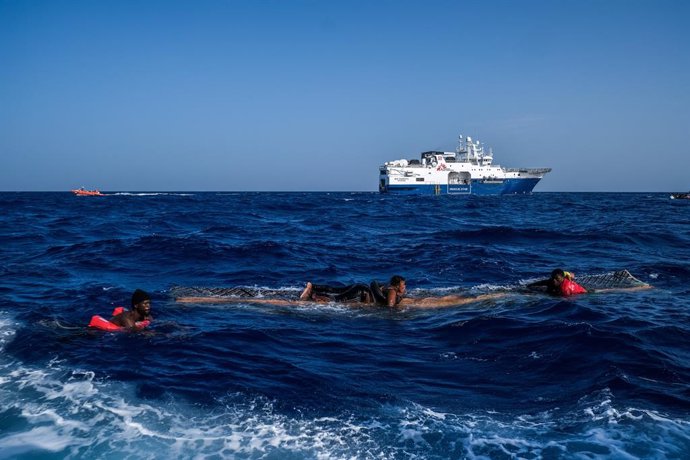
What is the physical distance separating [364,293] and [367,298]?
0.44 feet

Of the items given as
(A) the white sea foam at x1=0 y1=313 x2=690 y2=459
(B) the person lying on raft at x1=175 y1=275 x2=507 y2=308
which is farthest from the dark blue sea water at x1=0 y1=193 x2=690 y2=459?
(B) the person lying on raft at x1=175 y1=275 x2=507 y2=308

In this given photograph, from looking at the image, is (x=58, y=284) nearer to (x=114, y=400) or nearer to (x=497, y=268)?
(x=114, y=400)

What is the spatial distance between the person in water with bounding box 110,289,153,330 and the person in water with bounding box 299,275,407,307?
371cm

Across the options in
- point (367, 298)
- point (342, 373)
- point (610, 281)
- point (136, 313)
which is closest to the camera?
point (342, 373)

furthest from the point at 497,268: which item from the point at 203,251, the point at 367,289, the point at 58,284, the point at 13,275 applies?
the point at 13,275

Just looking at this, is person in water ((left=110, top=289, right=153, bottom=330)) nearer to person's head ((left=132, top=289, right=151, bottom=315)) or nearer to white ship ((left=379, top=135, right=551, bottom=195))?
person's head ((left=132, top=289, right=151, bottom=315))

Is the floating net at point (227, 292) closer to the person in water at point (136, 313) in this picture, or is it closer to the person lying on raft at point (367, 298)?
the person lying on raft at point (367, 298)

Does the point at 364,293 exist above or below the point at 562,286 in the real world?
below

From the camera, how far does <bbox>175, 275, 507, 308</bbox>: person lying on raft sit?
37.4ft

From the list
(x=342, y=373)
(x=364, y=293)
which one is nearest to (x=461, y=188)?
(x=364, y=293)

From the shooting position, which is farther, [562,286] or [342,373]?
[562,286]

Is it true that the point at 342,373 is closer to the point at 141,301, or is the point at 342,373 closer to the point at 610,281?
the point at 141,301

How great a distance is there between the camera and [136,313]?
9.20 meters

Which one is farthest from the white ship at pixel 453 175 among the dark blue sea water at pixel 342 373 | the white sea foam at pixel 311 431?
the white sea foam at pixel 311 431
